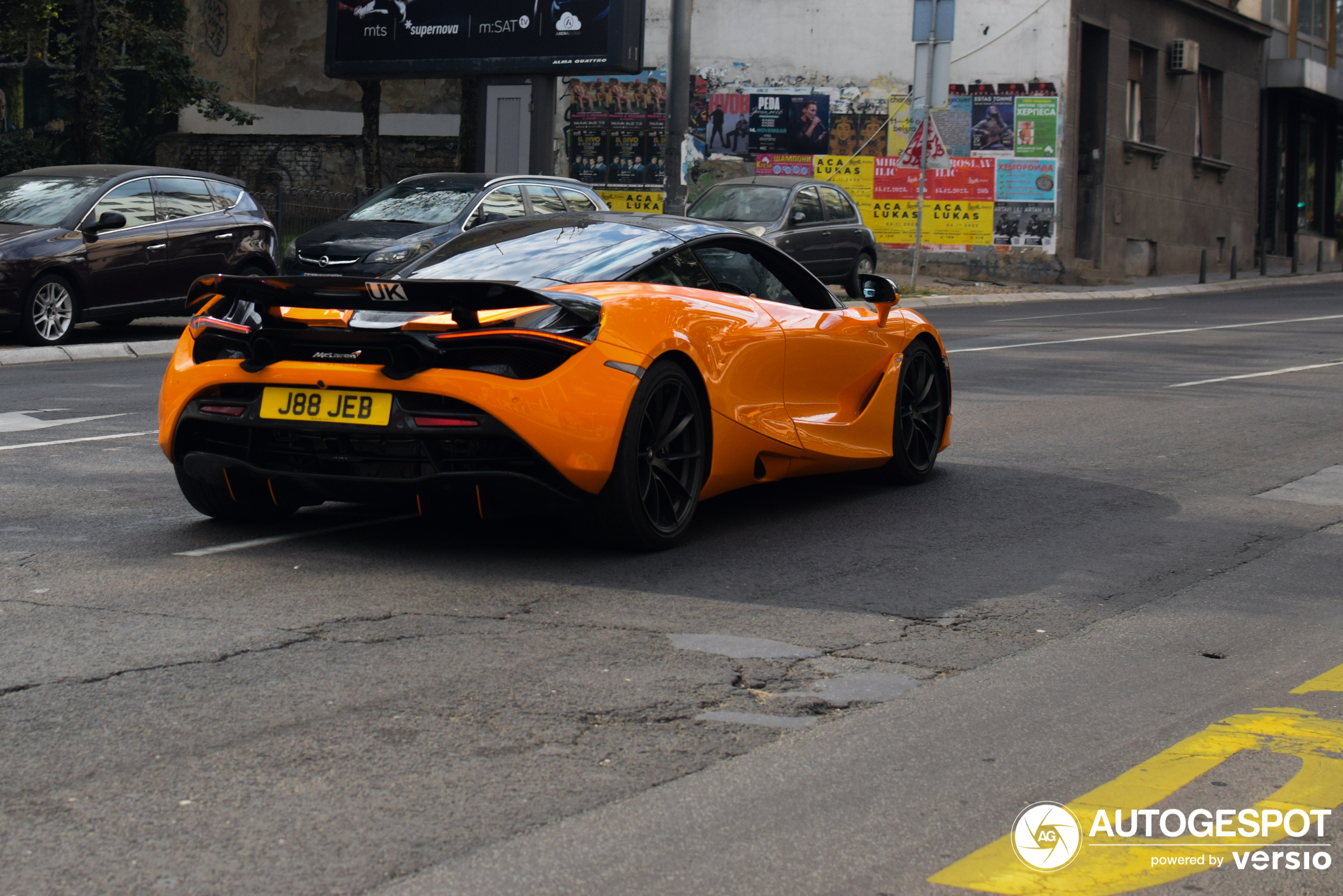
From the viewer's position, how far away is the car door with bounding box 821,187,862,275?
23672 mm

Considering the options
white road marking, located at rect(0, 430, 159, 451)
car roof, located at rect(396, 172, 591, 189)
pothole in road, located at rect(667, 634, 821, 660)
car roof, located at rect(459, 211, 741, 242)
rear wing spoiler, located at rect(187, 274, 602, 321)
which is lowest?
pothole in road, located at rect(667, 634, 821, 660)

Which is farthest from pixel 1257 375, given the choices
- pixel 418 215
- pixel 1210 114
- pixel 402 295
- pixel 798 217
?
pixel 1210 114

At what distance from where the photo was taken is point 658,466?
6.16 metres

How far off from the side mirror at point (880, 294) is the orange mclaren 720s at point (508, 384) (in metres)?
0.72

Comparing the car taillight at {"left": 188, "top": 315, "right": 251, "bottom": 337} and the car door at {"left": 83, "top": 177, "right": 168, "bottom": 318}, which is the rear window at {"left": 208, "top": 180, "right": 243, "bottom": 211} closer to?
the car door at {"left": 83, "top": 177, "right": 168, "bottom": 318}

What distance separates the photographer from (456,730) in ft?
13.2

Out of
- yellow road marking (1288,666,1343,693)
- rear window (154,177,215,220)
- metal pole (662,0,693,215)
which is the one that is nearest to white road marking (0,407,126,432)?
rear window (154,177,215,220)

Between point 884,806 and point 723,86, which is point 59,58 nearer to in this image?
point 723,86

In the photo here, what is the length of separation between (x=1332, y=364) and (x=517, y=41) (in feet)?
48.6

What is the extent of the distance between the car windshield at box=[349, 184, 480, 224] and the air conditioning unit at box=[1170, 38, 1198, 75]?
25.0 meters

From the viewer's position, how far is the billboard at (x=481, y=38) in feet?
82.4

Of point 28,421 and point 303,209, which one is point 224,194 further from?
point 303,209

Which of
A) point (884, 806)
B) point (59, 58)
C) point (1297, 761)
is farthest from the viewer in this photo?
point (59, 58)

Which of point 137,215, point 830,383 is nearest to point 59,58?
point 137,215
